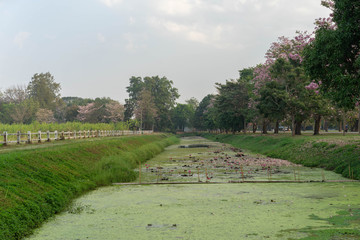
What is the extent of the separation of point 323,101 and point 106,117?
7205cm

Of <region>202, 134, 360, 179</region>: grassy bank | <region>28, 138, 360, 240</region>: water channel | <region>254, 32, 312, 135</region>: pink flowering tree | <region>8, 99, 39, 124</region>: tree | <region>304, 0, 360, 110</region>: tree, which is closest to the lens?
<region>28, 138, 360, 240</region>: water channel

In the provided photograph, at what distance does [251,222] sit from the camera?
9.08 m

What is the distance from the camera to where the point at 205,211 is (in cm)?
1041

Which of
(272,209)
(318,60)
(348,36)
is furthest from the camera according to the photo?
(318,60)

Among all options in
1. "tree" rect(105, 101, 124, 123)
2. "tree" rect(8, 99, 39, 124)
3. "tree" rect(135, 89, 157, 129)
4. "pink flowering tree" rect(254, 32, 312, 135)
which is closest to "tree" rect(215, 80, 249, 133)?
"pink flowering tree" rect(254, 32, 312, 135)

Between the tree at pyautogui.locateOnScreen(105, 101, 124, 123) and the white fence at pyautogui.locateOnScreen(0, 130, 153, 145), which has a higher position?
the tree at pyautogui.locateOnScreen(105, 101, 124, 123)

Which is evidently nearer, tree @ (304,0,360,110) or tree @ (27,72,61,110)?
tree @ (304,0,360,110)

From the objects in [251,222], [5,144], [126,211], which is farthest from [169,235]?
[5,144]

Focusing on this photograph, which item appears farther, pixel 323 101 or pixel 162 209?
pixel 323 101

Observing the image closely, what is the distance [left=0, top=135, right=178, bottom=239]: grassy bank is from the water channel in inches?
18.5

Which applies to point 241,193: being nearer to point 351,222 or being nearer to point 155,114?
point 351,222

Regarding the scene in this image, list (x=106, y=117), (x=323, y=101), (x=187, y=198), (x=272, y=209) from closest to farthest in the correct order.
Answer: (x=272, y=209), (x=187, y=198), (x=323, y=101), (x=106, y=117)

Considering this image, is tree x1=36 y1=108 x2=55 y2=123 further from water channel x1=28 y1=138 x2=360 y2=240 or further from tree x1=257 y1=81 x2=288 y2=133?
water channel x1=28 y1=138 x2=360 y2=240

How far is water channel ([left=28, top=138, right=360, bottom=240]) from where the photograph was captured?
8383 mm
